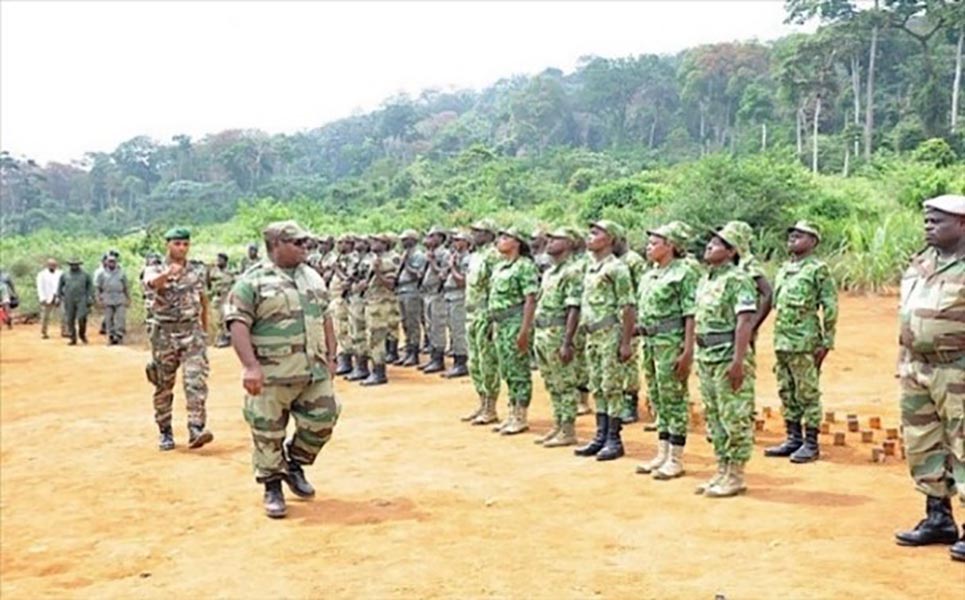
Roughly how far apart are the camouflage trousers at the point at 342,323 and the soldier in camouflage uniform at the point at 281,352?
653 cm

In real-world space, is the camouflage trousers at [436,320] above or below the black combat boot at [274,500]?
above

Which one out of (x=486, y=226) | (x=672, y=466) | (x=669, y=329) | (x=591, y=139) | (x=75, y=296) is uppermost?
(x=591, y=139)

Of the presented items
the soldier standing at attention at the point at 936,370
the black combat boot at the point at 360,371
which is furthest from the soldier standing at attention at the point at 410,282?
the soldier standing at attention at the point at 936,370

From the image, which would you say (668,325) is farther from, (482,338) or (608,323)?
(482,338)

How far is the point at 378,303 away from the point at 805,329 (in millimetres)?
6456

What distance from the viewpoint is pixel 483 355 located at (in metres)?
9.23

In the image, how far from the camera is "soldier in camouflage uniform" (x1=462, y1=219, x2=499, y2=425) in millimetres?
9195

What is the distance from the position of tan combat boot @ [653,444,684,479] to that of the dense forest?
690 cm

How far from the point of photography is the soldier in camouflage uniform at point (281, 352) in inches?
251

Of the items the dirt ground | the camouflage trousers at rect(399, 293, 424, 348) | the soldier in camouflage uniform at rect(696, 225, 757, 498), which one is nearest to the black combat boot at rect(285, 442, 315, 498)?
the dirt ground

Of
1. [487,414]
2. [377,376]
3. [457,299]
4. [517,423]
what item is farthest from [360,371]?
[517,423]

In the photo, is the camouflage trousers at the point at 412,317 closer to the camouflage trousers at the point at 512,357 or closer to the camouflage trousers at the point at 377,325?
the camouflage trousers at the point at 377,325

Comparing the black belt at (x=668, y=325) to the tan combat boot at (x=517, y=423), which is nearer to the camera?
the black belt at (x=668, y=325)

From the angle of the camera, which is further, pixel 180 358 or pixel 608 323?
pixel 180 358
